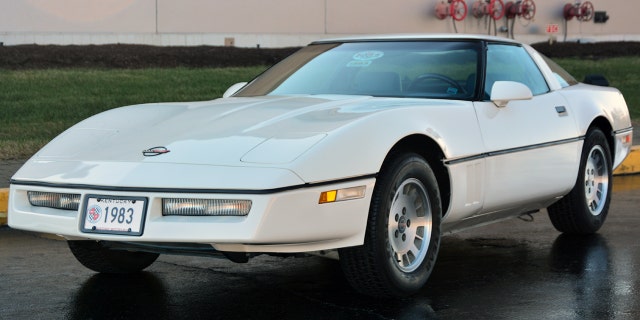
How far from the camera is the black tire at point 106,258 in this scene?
20.4 ft

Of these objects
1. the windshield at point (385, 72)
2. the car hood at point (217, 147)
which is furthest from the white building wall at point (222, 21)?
the car hood at point (217, 147)

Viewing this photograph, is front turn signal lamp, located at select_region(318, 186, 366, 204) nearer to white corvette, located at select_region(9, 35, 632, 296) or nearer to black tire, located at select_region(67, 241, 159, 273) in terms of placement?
white corvette, located at select_region(9, 35, 632, 296)

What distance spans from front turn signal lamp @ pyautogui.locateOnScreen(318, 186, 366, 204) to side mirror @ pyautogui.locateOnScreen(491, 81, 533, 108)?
1.48 m

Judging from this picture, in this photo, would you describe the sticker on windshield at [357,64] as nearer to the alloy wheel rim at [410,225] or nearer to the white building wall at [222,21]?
the alloy wheel rim at [410,225]

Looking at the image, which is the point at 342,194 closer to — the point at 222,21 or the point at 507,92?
the point at 507,92

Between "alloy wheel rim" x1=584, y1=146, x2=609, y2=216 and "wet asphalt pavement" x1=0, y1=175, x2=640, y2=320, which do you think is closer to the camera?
"wet asphalt pavement" x1=0, y1=175, x2=640, y2=320

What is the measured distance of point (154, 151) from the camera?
17.7 ft

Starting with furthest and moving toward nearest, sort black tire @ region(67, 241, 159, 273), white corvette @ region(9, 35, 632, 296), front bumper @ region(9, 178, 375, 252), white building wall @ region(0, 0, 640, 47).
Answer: white building wall @ region(0, 0, 640, 47) < black tire @ region(67, 241, 159, 273) < white corvette @ region(9, 35, 632, 296) < front bumper @ region(9, 178, 375, 252)

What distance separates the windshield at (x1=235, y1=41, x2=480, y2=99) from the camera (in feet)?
21.7

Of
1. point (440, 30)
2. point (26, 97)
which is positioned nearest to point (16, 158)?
point (26, 97)

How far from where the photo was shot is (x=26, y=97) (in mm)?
16016

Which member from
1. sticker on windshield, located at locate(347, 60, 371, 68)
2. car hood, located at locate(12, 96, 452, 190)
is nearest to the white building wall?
sticker on windshield, located at locate(347, 60, 371, 68)

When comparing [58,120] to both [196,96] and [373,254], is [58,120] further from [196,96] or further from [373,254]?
[373,254]

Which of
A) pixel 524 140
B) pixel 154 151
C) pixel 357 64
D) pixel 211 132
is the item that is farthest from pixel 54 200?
pixel 524 140
